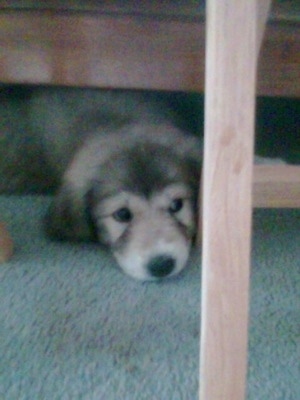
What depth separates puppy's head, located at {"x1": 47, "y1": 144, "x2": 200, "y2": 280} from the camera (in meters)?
1.15

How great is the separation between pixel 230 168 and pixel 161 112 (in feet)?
3.22

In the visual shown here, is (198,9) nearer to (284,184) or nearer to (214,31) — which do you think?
(284,184)

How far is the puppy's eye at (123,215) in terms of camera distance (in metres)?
1.23

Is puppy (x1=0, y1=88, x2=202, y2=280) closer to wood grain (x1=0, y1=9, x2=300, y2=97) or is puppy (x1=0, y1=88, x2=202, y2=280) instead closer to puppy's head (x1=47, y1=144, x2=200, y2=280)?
puppy's head (x1=47, y1=144, x2=200, y2=280)

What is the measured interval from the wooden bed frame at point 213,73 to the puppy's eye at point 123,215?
0.91 feet

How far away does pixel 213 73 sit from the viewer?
591 mm

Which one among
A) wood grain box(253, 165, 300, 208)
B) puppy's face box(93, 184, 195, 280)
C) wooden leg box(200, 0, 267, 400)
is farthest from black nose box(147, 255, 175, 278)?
wooden leg box(200, 0, 267, 400)

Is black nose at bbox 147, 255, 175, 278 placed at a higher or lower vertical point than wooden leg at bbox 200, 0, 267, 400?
lower

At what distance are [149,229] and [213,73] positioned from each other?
2.07ft

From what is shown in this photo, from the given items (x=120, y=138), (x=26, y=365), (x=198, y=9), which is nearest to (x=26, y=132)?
(x=120, y=138)

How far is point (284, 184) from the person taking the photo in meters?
0.90

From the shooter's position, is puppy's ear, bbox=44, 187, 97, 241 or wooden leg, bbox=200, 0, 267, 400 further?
puppy's ear, bbox=44, 187, 97, 241

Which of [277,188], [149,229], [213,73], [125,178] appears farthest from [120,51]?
[213,73]

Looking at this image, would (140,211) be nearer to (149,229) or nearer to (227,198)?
(149,229)
